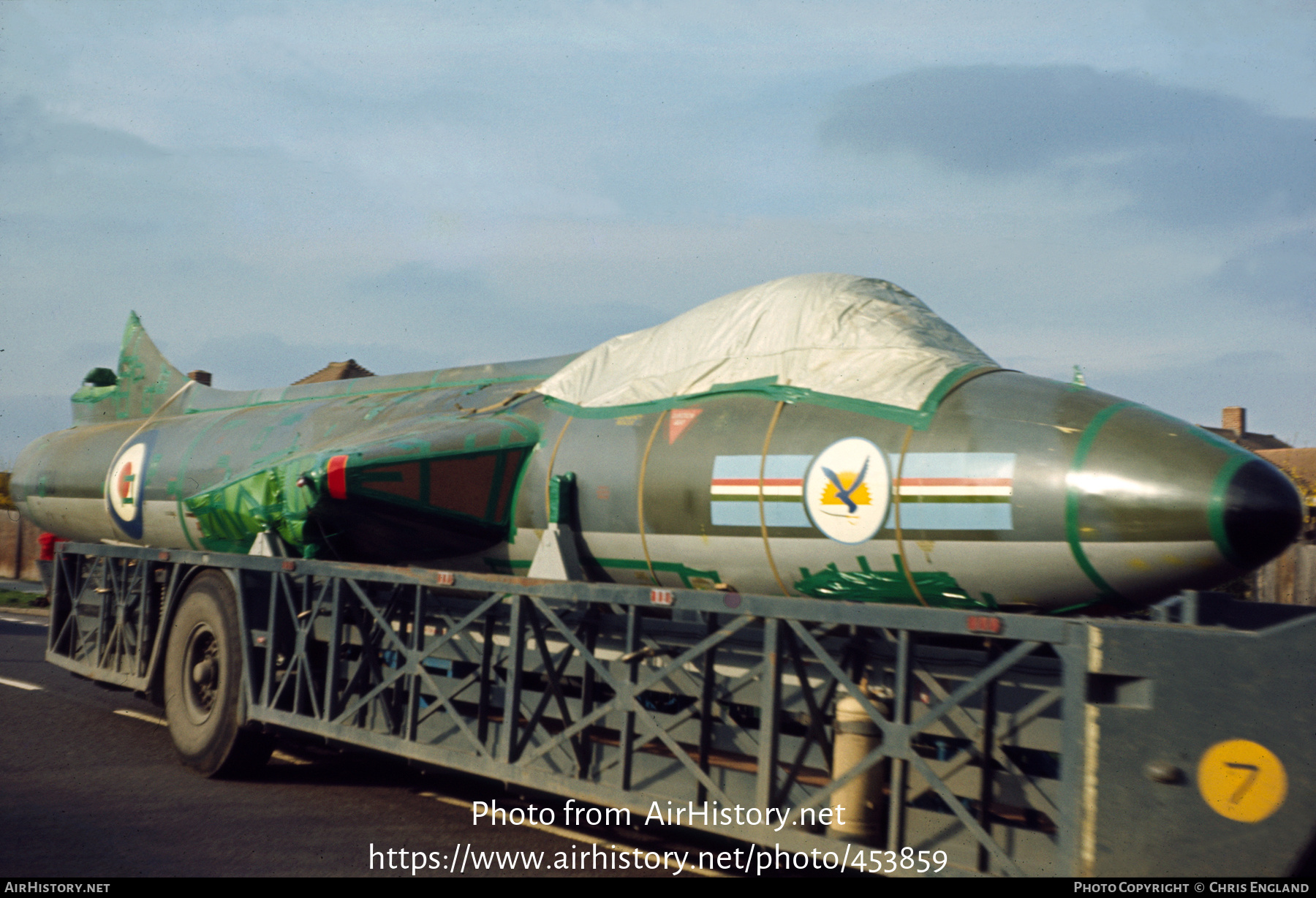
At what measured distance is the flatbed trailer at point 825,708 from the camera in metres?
3.65

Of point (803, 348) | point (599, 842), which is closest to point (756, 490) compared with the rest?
point (803, 348)

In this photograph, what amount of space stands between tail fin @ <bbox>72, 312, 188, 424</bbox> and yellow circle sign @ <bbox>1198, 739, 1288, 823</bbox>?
13.3 metres

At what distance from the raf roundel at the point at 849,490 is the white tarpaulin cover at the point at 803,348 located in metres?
0.35

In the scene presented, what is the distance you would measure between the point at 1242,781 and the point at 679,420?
3.90m

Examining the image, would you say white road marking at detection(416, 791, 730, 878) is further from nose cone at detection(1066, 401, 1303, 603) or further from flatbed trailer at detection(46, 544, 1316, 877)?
nose cone at detection(1066, 401, 1303, 603)

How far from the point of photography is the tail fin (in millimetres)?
14211

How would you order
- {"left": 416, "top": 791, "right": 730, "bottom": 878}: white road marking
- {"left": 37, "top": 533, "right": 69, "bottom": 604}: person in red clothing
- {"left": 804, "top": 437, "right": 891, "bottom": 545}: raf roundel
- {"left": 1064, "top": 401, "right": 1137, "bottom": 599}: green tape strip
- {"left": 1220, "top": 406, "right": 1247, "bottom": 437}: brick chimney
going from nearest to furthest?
{"left": 1064, "top": 401, "right": 1137, "bottom": 599}: green tape strip, {"left": 804, "top": 437, "right": 891, "bottom": 545}: raf roundel, {"left": 416, "top": 791, "right": 730, "bottom": 878}: white road marking, {"left": 37, "top": 533, "right": 69, "bottom": 604}: person in red clothing, {"left": 1220, "top": 406, "right": 1247, "bottom": 437}: brick chimney

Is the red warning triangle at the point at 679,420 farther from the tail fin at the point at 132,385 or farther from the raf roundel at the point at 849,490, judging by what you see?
the tail fin at the point at 132,385

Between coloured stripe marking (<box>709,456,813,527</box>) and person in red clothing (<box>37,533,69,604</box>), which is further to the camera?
person in red clothing (<box>37,533,69,604</box>)

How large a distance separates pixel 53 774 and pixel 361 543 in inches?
119

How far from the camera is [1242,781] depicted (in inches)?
142

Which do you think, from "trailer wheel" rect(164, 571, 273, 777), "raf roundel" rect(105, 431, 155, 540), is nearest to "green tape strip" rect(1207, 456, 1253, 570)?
"trailer wheel" rect(164, 571, 273, 777)

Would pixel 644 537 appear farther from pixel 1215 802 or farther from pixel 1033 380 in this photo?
pixel 1215 802

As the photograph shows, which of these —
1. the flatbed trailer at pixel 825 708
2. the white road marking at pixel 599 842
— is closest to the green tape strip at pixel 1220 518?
the flatbed trailer at pixel 825 708
